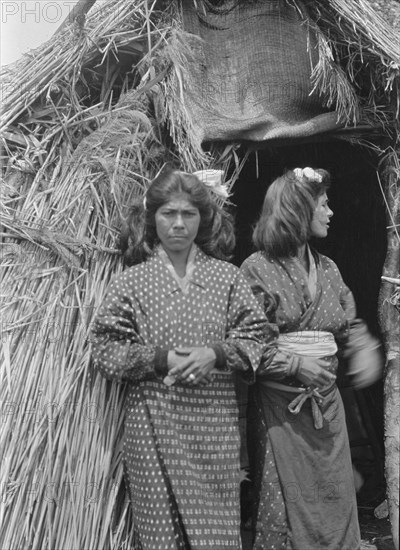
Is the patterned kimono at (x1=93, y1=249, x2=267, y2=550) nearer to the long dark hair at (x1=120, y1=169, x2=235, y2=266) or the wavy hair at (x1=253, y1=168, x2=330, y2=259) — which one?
the long dark hair at (x1=120, y1=169, x2=235, y2=266)

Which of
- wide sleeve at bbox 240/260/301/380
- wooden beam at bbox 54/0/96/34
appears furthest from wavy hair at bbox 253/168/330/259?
wooden beam at bbox 54/0/96/34

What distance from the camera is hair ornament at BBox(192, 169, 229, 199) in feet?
11.7

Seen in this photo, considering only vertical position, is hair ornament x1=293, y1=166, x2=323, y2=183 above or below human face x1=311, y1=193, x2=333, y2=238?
above

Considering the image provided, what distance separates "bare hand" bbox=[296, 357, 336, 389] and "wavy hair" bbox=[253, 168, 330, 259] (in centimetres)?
45

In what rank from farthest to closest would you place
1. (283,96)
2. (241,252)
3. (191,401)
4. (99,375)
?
(241,252) → (283,96) → (99,375) → (191,401)

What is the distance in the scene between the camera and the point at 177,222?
3.28 m

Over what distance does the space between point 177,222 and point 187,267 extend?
0.19 meters

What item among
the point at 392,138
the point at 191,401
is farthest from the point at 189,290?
the point at 392,138

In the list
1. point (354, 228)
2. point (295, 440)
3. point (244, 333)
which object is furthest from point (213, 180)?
point (354, 228)

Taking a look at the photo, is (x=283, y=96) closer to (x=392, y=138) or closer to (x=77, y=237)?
(x=392, y=138)

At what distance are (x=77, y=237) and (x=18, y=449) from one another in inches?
34.5

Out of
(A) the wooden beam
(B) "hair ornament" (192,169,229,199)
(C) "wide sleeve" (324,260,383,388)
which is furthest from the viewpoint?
(A) the wooden beam

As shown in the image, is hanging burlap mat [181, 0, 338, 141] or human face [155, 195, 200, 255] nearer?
human face [155, 195, 200, 255]

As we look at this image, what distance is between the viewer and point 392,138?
420 cm
